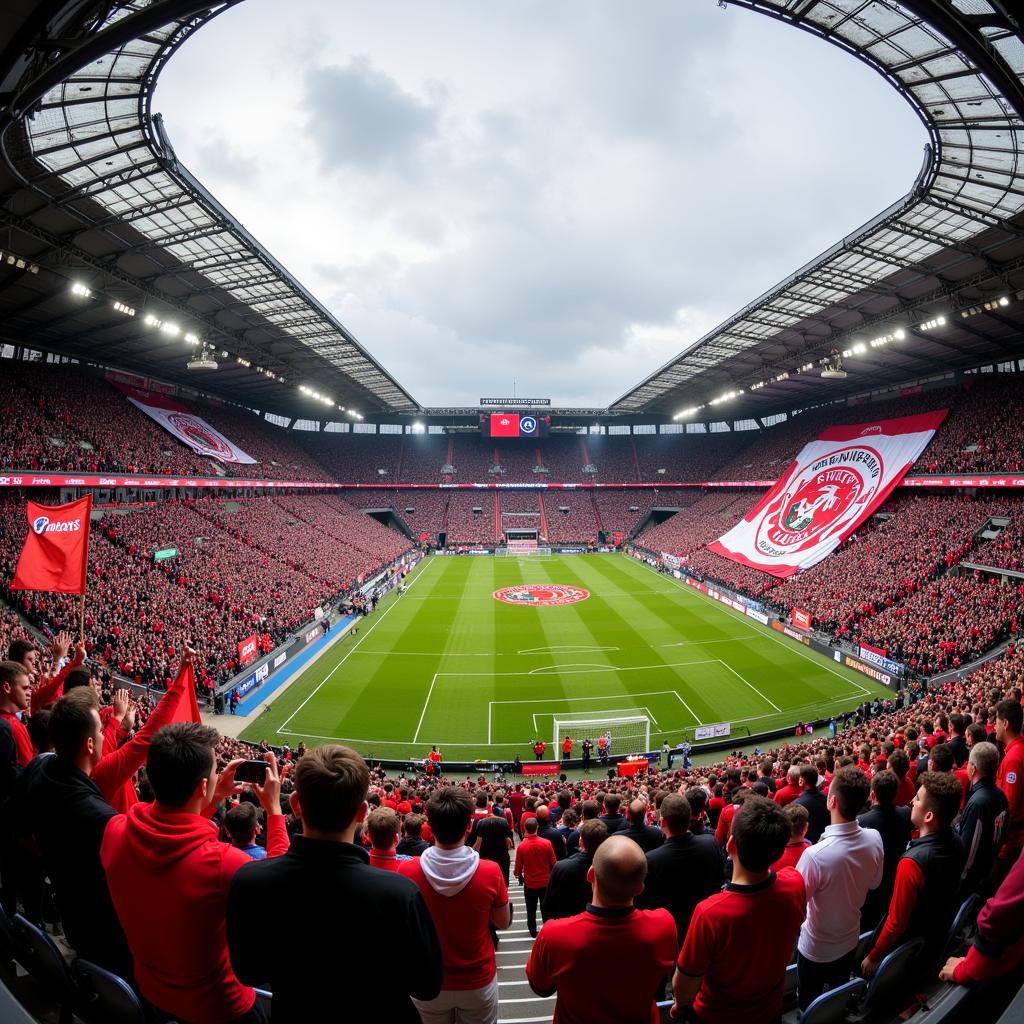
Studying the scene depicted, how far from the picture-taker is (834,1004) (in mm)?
3600

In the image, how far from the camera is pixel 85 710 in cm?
333

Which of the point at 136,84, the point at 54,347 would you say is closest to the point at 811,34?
the point at 136,84

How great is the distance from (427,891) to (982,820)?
4278 millimetres

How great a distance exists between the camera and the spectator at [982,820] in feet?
15.0

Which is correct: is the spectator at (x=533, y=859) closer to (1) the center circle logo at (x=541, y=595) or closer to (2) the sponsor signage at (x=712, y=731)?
(2) the sponsor signage at (x=712, y=731)

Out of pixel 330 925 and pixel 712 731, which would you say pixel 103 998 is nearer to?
pixel 330 925

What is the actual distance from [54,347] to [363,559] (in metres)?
24.3

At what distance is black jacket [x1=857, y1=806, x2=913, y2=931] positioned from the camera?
4.97m

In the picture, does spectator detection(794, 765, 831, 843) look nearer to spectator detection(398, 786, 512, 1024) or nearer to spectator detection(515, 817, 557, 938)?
spectator detection(515, 817, 557, 938)

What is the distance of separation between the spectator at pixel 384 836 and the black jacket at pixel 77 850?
4.56ft

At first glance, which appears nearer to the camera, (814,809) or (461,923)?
(461,923)

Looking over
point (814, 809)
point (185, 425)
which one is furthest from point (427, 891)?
point (185, 425)

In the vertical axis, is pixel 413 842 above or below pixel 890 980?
below

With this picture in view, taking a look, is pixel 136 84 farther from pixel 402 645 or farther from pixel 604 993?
pixel 402 645
